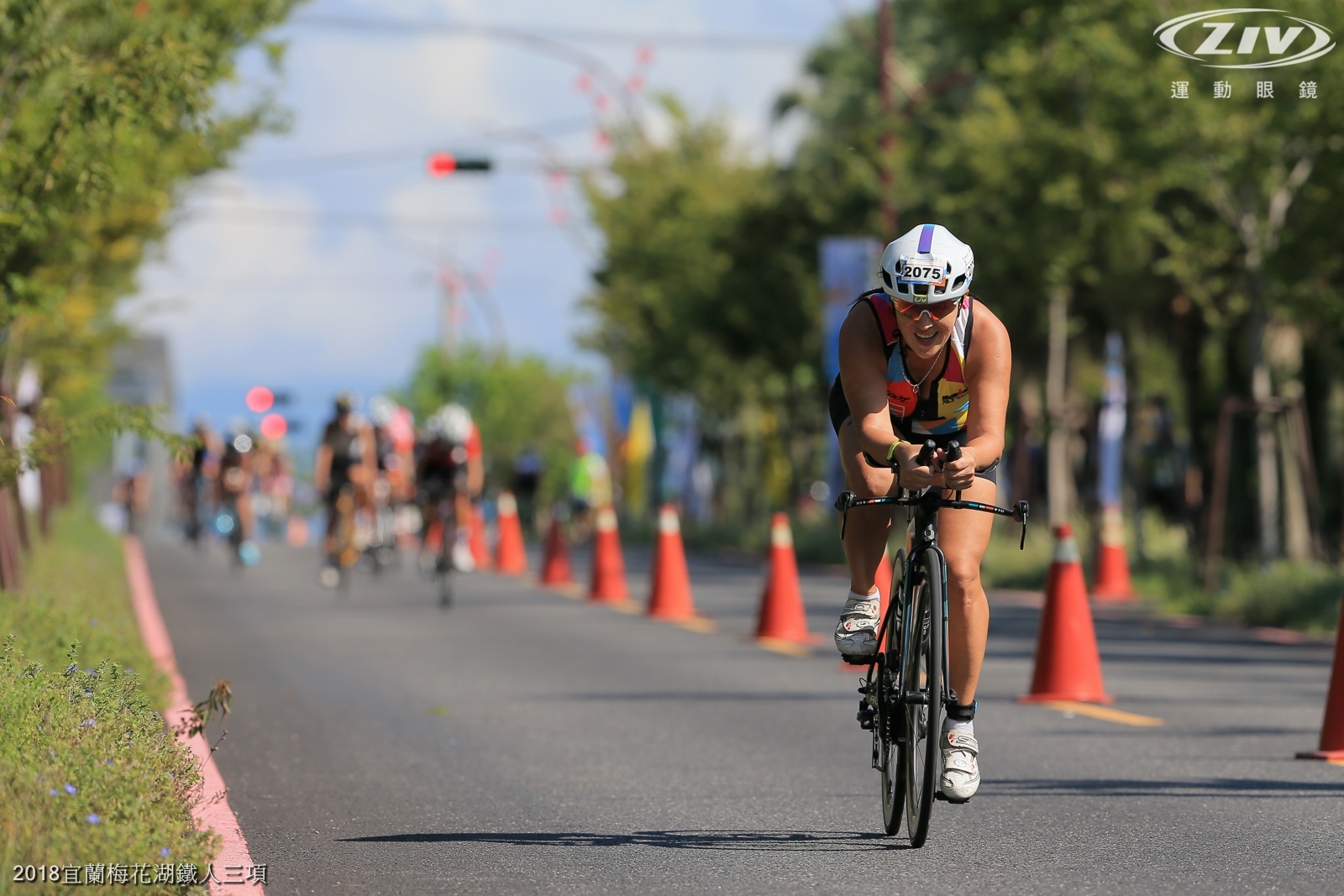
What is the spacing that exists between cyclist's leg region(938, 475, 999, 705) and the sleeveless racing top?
280mm

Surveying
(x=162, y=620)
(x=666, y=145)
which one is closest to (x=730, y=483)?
(x=666, y=145)

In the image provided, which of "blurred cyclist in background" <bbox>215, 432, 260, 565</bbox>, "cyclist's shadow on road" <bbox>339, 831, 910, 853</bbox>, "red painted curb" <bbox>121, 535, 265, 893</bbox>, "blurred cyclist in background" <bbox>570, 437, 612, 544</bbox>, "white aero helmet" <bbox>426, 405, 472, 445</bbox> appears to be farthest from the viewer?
"blurred cyclist in background" <bbox>570, 437, 612, 544</bbox>

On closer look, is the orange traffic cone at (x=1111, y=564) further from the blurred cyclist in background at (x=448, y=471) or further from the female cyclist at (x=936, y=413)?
the female cyclist at (x=936, y=413)

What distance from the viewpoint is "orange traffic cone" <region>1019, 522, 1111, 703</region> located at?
1191 centimetres

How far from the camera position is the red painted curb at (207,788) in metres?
6.82

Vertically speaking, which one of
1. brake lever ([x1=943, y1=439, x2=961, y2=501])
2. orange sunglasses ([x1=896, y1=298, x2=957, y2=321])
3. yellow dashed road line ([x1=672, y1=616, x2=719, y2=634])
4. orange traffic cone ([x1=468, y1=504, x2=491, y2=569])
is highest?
orange sunglasses ([x1=896, y1=298, x2=957, y2=321])

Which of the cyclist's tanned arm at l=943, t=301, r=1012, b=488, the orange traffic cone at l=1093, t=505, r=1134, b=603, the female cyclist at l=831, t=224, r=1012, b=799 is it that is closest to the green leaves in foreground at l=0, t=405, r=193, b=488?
the female cyclist at l=831, t=224, r=1012, b=799

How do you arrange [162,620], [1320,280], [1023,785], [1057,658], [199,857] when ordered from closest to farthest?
[199,857] < [1023,785] < [1057,658] < [162,620] < [1320,280]

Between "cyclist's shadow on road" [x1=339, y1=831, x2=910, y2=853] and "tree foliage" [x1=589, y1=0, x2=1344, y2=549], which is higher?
"tree foliage" [x1=589, y1=0, x2=1344, y2=549]

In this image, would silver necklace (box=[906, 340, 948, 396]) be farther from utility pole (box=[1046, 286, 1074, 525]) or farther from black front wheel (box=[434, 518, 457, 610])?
utility pole (box=[1046, 286, 1074, 525])

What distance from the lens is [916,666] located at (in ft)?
23.3

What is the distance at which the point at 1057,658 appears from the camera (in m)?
12.3

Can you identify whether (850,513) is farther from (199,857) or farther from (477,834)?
(199,857)

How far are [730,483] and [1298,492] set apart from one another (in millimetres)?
30559
